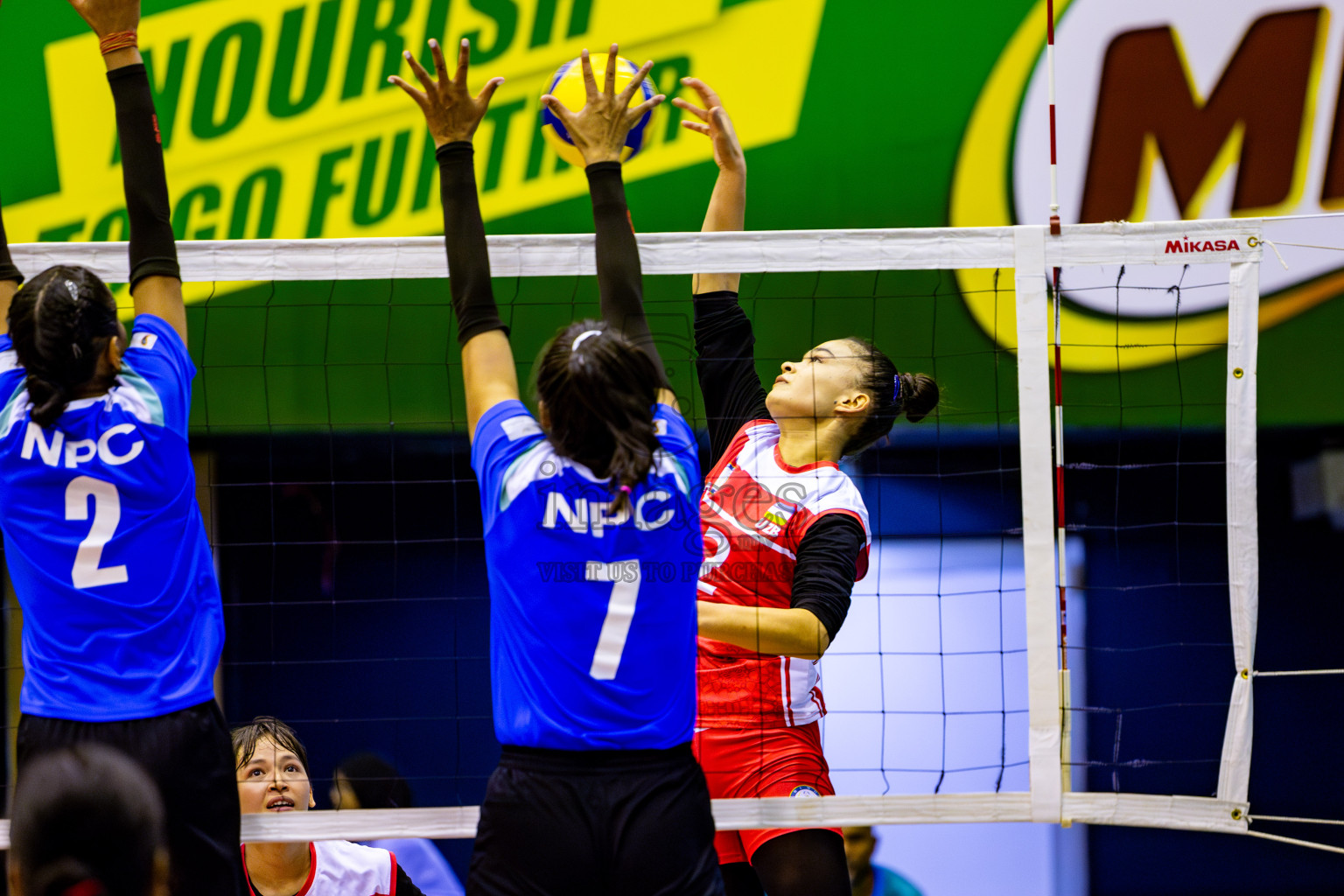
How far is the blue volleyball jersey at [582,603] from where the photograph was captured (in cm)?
219

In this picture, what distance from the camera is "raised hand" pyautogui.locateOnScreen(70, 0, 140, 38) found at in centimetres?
273

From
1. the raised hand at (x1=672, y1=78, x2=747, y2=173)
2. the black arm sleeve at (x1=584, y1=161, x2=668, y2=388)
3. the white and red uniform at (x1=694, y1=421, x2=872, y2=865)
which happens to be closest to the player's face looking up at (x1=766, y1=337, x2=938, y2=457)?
the white and red uniform at (x1=694, y1=421, x2=872, y2=865)

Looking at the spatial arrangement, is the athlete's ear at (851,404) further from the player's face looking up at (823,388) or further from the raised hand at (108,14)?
the raised hand at (108,14)

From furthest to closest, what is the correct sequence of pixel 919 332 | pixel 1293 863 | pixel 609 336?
pixel 1293 863
pixel 919 332
pixel 609 336

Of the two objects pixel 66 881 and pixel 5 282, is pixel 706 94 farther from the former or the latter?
pixel 66 881

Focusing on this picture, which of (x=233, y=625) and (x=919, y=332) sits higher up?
(x=919, y=332)

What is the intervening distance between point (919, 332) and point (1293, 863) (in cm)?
306

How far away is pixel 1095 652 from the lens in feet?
18.7

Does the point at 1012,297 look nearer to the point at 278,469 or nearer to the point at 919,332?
the point at 919,332

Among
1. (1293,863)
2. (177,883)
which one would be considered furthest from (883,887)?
(177,883)

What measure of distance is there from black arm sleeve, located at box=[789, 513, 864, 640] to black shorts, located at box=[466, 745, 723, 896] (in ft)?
3.12

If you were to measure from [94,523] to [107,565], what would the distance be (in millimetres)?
88

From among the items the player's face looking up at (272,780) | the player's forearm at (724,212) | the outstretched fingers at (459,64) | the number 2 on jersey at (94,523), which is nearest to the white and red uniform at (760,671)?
the player's forearm at (724,212)

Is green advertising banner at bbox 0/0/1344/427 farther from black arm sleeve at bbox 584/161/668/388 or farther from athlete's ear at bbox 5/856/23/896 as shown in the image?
athlete's ear at bbox 5/856/23/896
